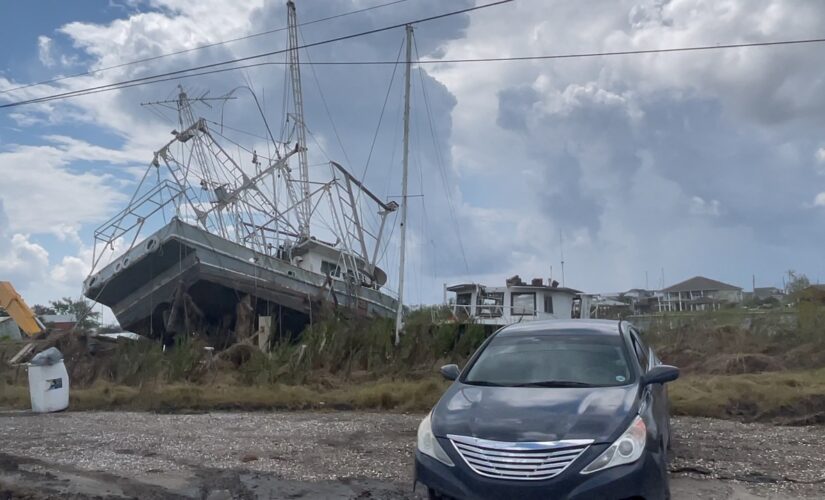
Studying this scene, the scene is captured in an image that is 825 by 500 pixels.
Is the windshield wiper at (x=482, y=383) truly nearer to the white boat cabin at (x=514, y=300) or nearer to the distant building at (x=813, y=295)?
the distant building at (x=813, y=295)

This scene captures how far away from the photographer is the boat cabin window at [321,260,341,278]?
26737 mm

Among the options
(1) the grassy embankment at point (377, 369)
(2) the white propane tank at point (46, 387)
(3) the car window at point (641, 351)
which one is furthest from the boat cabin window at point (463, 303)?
(3) the car window at point (641, 351)

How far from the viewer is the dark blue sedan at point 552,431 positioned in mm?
5594

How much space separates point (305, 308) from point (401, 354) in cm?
577

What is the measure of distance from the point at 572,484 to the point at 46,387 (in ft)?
40.1

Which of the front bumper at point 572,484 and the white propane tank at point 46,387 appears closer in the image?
the front bumper at point 572,484

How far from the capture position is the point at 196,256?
22.3 m

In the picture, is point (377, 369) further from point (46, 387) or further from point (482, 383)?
point (482, 383)

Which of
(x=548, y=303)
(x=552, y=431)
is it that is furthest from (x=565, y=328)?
(x=548, y=303)

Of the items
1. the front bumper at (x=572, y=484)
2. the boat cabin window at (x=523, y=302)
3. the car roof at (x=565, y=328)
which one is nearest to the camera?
the front bumper at (x=572, y=484)

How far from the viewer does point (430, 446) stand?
6145 mm

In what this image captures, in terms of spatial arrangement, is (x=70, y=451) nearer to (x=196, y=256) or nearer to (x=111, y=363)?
(x=111, y=363)

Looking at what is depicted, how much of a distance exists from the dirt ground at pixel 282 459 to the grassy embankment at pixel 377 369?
5.49ft

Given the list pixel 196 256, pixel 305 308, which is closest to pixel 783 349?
pixel 305 308
